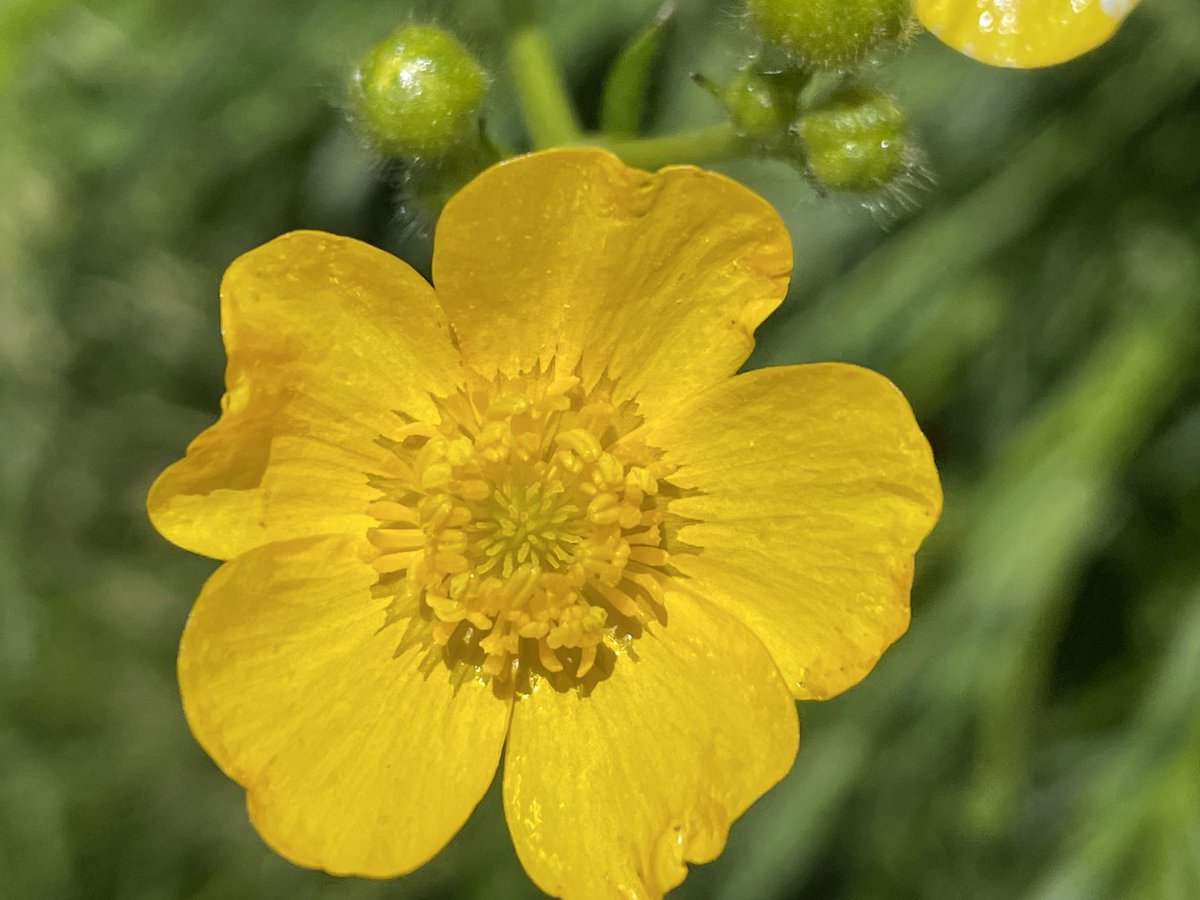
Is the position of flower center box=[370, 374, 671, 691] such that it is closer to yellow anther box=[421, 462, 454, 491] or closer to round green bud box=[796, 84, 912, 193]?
yellow anther box=[421, 462, 454, 491]

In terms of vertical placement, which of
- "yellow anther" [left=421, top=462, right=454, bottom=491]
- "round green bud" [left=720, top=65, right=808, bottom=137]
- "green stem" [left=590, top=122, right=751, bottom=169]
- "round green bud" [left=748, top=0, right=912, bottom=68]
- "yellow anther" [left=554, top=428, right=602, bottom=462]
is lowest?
"yellow anther" [left=421, top=462, right=454, bottom=491]

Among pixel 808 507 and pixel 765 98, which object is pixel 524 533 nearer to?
pixel 808 507

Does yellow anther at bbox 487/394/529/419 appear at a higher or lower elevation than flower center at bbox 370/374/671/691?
higher

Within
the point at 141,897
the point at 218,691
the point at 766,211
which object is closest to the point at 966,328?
the point at 766,211

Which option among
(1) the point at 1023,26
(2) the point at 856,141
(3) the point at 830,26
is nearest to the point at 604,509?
(2) the point at 856,141

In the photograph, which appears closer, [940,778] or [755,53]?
[755,53]

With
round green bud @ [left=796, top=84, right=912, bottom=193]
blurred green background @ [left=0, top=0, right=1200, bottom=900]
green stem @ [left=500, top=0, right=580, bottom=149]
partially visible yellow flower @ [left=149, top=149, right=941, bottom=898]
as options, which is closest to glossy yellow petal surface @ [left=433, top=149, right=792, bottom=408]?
partially visible yellow flower @ [left=149, top=149, right=941, bottom=898]

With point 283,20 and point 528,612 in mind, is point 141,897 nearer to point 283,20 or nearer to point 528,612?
point 528,612
